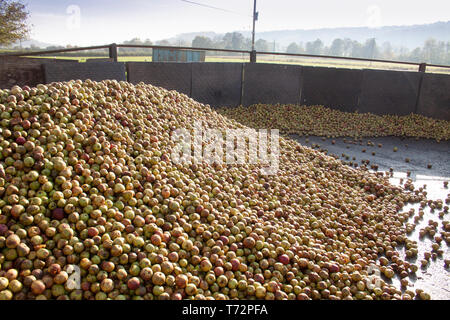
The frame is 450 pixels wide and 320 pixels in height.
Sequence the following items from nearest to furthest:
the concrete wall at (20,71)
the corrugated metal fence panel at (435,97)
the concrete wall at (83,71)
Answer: the concrete wall at (20,71) → the concrete wall at (83,71) → the corrugated metal fence panel at (435,97)

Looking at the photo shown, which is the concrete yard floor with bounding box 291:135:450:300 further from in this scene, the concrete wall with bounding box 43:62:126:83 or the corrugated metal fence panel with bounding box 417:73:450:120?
the concrete wall with bounding box 43:62:126:83

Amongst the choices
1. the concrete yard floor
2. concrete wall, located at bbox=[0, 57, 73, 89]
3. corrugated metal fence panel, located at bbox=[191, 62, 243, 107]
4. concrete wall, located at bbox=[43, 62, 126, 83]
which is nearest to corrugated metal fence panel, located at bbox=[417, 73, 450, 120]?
the concrete yard floor

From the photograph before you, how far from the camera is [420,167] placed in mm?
7016

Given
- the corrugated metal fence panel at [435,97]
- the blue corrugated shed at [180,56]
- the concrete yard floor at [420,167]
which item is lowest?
the concrete yard floor at [420,167]

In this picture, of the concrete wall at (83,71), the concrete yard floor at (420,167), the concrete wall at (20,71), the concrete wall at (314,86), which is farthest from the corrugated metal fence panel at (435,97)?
the concrete wall at (20,71)

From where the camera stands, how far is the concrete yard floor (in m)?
3.56

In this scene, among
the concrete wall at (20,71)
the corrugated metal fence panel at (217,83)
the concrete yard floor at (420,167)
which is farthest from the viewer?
the corrugated metal fence panel at (217,83)

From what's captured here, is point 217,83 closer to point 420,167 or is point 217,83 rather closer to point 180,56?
point 420,167

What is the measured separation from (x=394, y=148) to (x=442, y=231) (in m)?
4.04

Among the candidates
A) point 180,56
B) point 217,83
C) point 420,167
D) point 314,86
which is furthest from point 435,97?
point 180,56

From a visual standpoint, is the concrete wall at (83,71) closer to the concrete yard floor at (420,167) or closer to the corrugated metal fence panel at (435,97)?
the concrete yard floor at (420,167)

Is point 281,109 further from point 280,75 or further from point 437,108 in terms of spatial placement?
point 437,108

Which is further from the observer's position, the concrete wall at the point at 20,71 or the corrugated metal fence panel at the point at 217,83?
the corrugated metal fence panel at the point at 217,83

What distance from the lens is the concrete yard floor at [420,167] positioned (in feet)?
11.7
